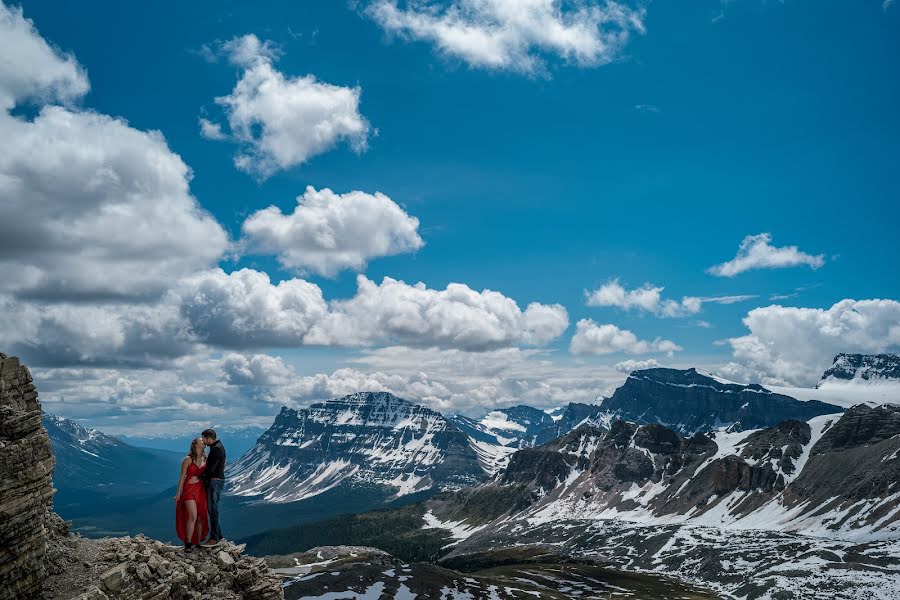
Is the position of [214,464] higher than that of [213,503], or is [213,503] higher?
[214,464]

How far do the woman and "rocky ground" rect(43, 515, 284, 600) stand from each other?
831mm

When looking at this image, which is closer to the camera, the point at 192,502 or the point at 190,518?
the point at 192,502

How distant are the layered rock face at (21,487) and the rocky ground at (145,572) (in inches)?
50.9

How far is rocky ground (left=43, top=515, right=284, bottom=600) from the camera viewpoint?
2109 cm

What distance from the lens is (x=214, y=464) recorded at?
2495 cm

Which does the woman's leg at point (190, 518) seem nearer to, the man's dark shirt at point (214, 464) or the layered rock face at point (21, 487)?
the man's dark shirt at point (214, 464)

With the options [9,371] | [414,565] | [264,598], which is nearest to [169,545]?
[264,598]

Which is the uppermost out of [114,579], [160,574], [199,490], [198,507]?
[199,490]

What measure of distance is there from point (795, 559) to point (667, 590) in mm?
49464

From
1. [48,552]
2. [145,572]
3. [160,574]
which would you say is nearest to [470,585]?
[160,574]

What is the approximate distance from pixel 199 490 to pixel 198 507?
719mm

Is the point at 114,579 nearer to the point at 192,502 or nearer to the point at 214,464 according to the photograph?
the point at 192,502

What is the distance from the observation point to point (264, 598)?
26172mm

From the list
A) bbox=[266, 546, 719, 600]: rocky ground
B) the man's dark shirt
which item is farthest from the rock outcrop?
bbox=[266, 546, 719, 600]: rocky ground
